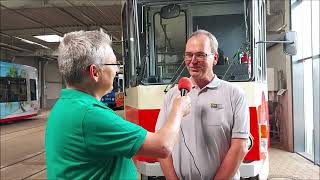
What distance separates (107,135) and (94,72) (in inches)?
11.4

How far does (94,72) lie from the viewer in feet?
5.17

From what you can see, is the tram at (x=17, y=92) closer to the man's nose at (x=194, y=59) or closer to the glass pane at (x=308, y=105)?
the glass pane at (x=308, y=105)

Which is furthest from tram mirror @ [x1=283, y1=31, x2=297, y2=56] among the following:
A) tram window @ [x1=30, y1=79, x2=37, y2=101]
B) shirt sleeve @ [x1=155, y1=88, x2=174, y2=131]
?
tram window @ [x1=30, y1=79, x2=37, y2=101]

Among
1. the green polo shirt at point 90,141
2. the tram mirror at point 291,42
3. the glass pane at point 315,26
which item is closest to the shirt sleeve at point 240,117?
the green polo shirt at point 90,141

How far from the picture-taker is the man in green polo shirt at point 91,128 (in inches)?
57.1

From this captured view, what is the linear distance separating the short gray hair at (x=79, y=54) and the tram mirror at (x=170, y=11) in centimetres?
279

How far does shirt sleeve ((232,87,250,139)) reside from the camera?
2.02 m

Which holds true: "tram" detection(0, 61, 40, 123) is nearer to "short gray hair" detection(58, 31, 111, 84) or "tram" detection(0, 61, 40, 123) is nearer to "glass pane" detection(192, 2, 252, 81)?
"glass pane" detection(192, 2, 252, 81)

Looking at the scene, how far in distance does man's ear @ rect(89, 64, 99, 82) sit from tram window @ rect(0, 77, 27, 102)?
57.0 feet

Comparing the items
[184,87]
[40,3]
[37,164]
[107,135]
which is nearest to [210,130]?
[184,87]

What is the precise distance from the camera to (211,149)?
2.06m

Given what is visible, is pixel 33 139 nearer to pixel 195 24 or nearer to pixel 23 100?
pixel 23 100

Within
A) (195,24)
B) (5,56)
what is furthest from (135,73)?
(5,56)

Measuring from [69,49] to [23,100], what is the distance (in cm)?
1955
